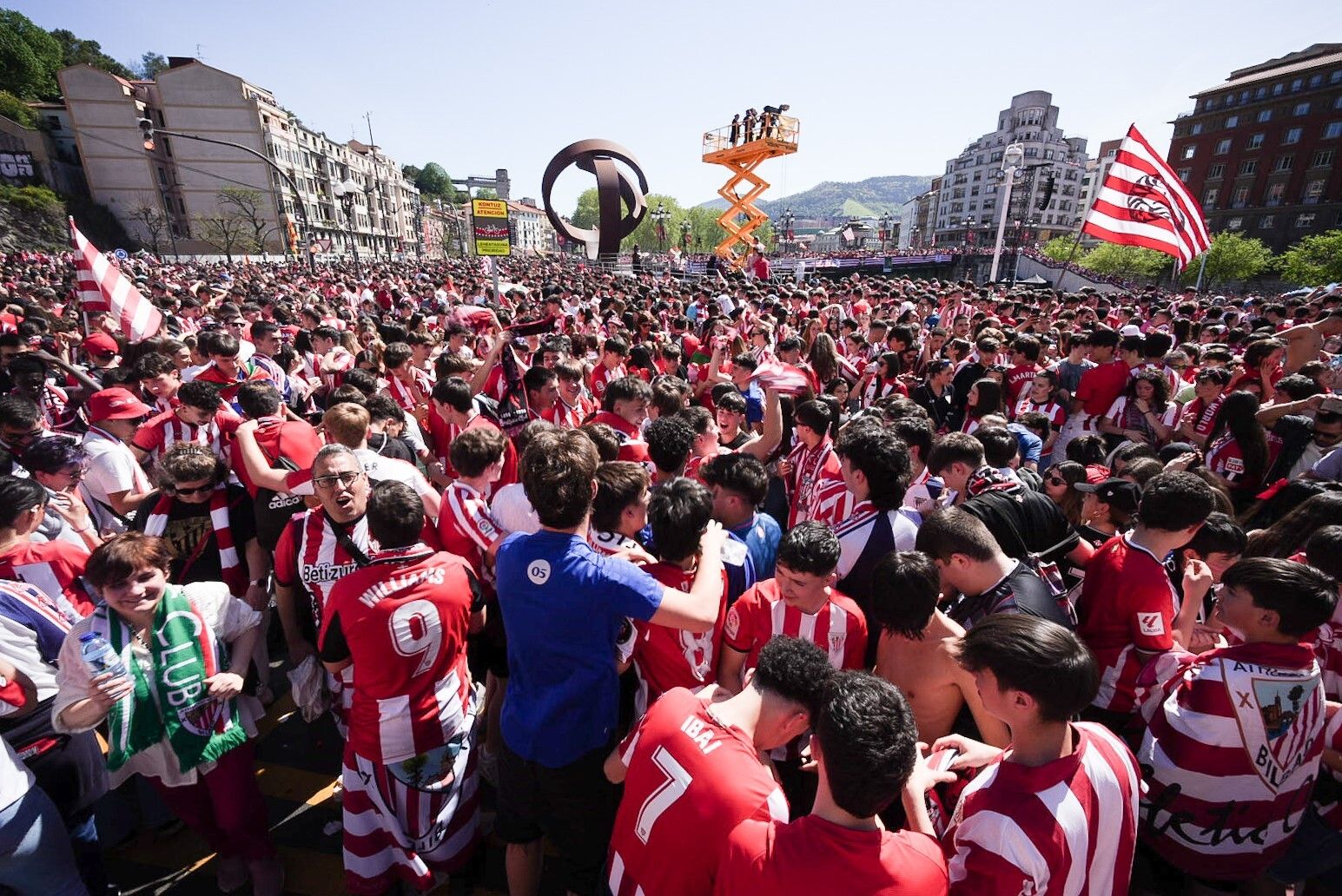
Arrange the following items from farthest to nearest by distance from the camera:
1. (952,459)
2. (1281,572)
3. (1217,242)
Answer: (1217,242) < (952,459) < (1281,572)

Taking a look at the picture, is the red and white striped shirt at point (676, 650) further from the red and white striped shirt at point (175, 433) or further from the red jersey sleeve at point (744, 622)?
the red and white striped shirt at point (175, 433)

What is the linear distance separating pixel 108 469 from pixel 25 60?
280 ft

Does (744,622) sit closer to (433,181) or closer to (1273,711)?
(1273,711)

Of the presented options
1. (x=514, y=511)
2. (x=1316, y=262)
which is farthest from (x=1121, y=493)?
(x=1316, y=262)

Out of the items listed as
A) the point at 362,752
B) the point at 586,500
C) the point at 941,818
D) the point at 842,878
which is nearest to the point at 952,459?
the point at 941,818

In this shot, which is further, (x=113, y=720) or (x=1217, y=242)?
(x=1217, y=242)

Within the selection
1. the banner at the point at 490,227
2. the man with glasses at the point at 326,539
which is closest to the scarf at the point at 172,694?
the man with glasses at the point at 326,539

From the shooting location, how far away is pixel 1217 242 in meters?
37.0

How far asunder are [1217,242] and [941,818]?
50.6 meters

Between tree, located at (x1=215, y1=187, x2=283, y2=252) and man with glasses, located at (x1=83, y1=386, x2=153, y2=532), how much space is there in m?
55.4

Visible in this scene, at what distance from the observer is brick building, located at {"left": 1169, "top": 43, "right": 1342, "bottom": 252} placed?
48.2 m

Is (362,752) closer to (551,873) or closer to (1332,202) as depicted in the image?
(551,873)

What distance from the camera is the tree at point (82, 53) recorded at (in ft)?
210

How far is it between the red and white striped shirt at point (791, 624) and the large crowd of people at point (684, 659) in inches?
0.6
